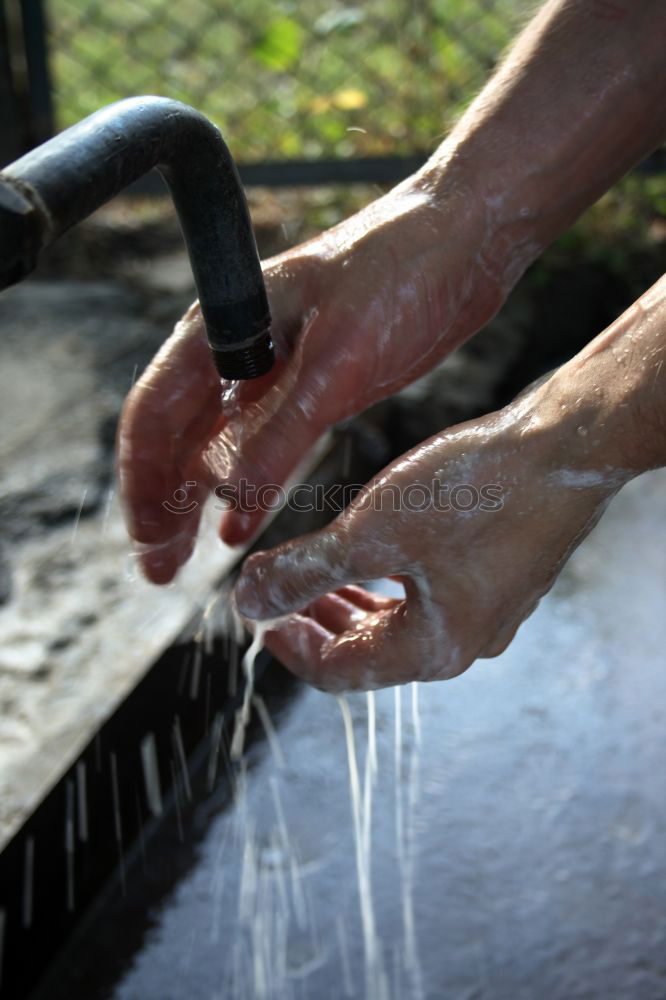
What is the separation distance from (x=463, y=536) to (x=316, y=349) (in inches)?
18.3

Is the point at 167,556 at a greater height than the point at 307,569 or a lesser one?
lesser

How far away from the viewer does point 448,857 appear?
211 cm

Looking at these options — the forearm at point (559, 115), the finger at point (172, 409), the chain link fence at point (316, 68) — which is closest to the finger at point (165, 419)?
the finger at point (172, 409)

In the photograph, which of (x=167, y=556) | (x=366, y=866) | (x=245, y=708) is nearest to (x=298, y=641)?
(x=167, y=556)

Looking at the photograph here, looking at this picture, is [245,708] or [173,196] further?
[245,708]

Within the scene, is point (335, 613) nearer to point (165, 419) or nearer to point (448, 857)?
point (165, 419)

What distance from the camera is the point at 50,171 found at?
0.93 metres

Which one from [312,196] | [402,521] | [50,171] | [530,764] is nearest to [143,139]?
[50,171]

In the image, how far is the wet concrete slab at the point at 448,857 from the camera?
1.90 metres

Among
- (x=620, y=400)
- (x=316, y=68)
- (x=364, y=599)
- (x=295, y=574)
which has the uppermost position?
(x=620, y=400)

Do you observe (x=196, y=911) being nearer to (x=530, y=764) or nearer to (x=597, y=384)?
(x=530, y=764)

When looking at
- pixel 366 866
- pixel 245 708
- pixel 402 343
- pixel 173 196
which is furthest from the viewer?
pixel 245 708

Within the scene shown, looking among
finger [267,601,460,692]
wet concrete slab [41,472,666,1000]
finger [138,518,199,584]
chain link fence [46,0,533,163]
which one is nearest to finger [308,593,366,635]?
finger [267,601,460,692]

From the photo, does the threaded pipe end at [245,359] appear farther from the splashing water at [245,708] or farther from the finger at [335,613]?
the splashing water at [245,708]
